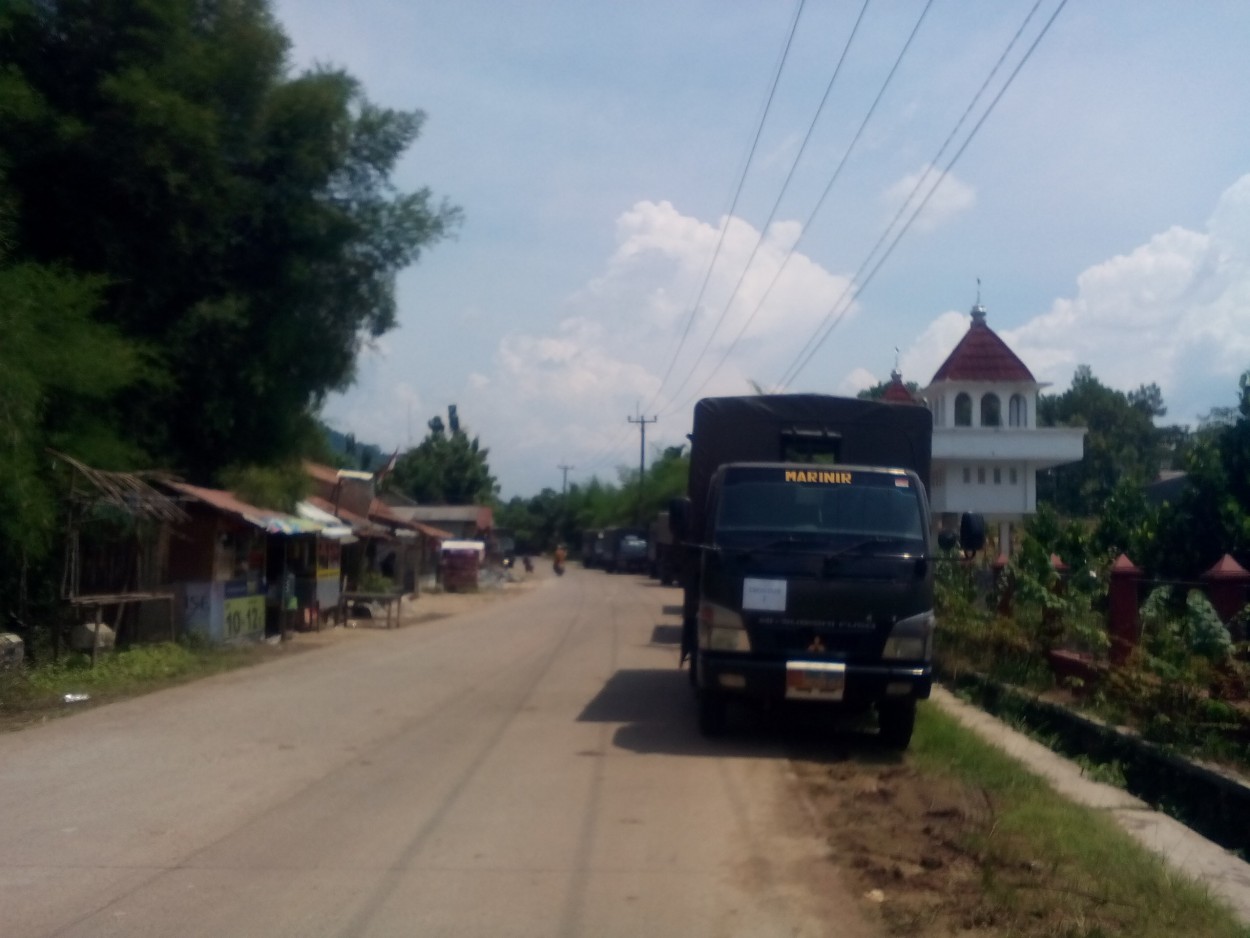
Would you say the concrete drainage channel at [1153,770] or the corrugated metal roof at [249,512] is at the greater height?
the corrugated metal roof at [249,512]

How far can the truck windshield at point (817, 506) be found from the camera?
39.3ft

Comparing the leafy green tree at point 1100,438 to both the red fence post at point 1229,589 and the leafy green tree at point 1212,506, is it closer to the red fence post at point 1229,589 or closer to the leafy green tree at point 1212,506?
the leafy green tree at point 1212,506

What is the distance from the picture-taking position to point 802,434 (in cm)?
1478

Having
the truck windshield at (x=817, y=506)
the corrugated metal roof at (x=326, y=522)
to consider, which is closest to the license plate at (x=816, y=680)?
the truck windshield at (x=817, y=506)

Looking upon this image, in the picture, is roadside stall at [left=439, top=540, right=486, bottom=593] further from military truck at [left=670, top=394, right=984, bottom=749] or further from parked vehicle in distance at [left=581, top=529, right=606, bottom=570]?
military truck at [left=670, top=394, right=984, bottom=749]

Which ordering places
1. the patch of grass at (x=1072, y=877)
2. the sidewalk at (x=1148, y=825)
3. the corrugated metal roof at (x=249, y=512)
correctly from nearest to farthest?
the patch of grass at (x=1072, y=877) → the sidewalk at (x=1148, y=825) → the corrugated metal roof at (x=249, y=512)

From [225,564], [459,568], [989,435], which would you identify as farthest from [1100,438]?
[225,564]

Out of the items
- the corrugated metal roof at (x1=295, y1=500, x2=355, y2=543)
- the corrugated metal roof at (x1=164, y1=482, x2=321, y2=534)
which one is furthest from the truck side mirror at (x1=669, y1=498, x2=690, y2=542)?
the corrugated metal roof at (x1=295, y1=500, x2=355, y2=543)

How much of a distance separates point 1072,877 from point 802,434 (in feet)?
26.1

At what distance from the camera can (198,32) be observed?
22672mm

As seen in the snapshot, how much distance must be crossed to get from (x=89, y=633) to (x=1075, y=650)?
43.0ft

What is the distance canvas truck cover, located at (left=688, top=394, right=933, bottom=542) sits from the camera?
1434cm

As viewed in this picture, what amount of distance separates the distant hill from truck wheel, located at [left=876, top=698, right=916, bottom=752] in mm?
17443

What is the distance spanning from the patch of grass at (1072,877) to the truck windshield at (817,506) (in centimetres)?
271
